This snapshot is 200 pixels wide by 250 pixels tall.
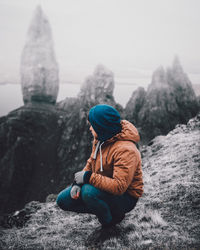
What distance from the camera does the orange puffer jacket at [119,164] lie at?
9.14 feet

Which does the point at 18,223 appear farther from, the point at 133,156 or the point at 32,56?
the point at 32,56

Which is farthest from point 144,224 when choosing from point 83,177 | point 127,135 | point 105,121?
point 105,121

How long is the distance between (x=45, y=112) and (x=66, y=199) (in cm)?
4724

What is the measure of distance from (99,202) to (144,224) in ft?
4.47

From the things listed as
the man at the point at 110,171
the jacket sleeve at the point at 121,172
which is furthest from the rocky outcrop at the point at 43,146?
the jacket sleeve at the point at 121,172

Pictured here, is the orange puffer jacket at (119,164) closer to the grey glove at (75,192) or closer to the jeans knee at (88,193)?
the jeans knee at (88,193)

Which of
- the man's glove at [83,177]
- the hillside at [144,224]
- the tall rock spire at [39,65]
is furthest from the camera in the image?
the tall rock spire at [39,65]

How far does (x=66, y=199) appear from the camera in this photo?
3.34 meters

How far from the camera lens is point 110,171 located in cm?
306

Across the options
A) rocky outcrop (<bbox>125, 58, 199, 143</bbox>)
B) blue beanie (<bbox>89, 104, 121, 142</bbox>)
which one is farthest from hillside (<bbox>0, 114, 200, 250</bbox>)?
rocky outcrop (<bbox>125, 58, 199, 143</bbox>)

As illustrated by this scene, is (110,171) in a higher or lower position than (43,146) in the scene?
higher

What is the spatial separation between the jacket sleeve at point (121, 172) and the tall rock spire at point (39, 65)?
52559 mm

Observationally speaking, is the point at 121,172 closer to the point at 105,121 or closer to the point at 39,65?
the point at 105,121

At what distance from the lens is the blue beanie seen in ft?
9.65
